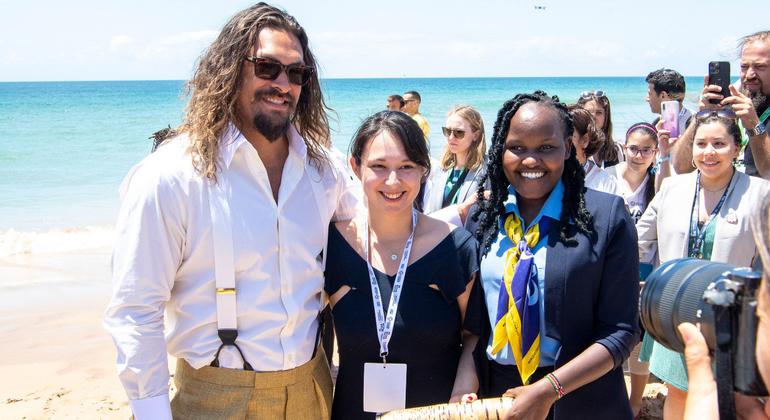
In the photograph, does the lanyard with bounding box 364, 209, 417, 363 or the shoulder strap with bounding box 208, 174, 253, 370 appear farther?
the lanyard with bounding box 364, 209, 417, 363

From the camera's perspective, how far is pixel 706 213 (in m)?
4.03

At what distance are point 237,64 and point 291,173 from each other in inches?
18.5

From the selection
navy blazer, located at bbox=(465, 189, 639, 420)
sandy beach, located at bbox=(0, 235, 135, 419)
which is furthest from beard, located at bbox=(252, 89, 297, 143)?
sandy beach, located at bbox=(0, 235, 135, 419)

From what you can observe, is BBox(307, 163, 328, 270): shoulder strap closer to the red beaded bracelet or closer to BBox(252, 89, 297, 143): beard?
BBox(252, 89, 297, 143): beard

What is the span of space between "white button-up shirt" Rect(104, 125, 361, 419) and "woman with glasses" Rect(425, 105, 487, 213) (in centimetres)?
300

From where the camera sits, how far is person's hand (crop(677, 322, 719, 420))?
1679 mm

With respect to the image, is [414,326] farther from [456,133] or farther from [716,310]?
[456,133]

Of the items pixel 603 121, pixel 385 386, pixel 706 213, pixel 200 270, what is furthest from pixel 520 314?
pixel 603 121

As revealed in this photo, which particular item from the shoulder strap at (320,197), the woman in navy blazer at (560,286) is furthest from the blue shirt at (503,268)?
the shoulder strap at (320,197)

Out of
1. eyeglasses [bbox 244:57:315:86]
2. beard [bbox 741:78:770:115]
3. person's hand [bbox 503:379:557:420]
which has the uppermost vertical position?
eyeglasses [bbox 244:57:315:86]

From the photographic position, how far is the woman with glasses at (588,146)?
482 cm

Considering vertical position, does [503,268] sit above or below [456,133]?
below

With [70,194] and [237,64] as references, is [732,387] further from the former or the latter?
[70,194]

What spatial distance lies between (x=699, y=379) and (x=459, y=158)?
450cm
